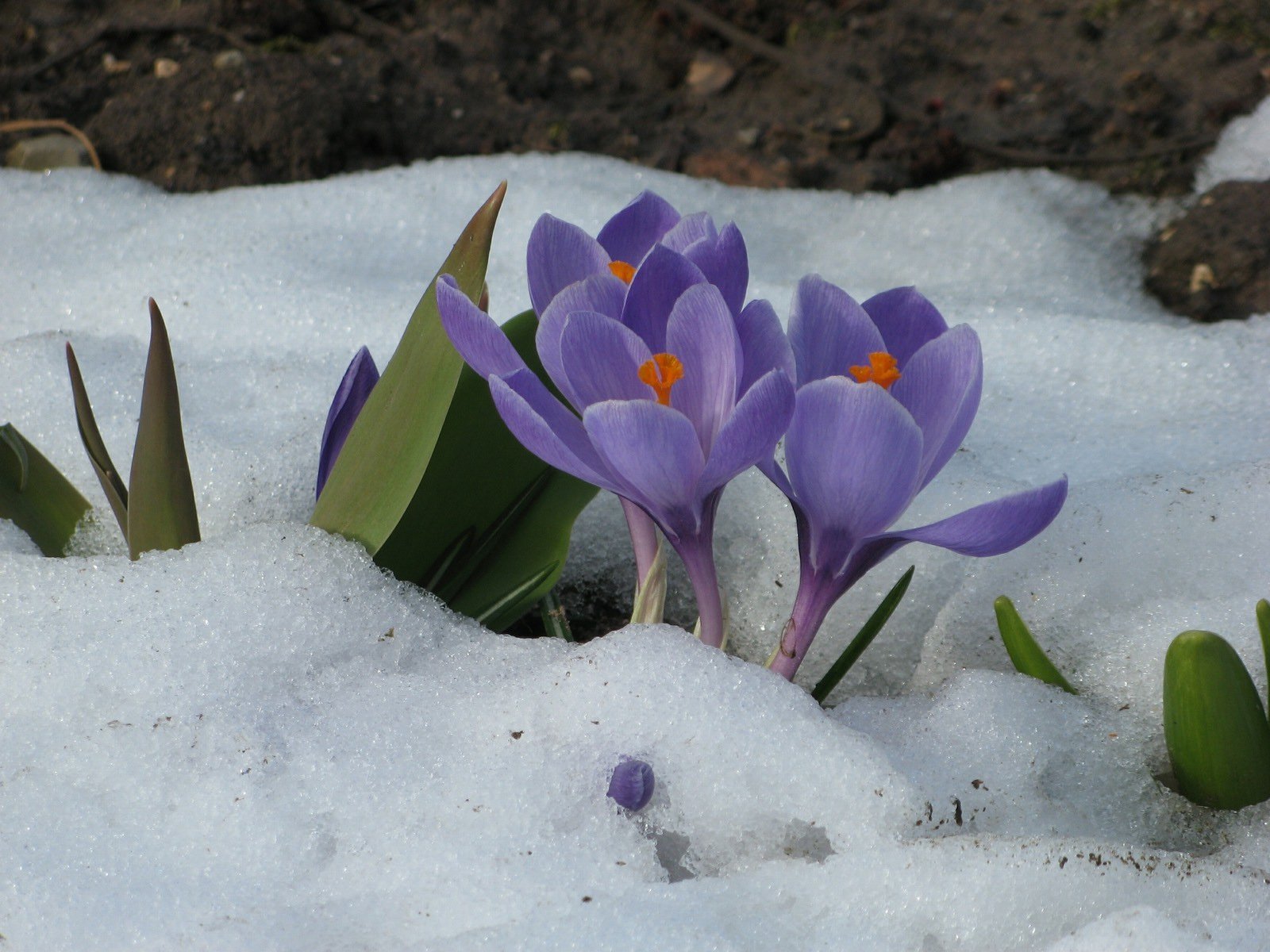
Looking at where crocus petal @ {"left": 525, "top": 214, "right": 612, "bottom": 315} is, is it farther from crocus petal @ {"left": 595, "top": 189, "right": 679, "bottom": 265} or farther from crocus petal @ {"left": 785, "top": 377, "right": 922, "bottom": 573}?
crocus petal @ {"left": 785, "top": 377, "right": 922, "bottom": 573}

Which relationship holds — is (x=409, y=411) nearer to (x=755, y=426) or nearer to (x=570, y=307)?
(x=570, y=307)

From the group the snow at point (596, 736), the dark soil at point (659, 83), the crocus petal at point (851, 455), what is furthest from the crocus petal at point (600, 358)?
the dark soil at point (659, 83)

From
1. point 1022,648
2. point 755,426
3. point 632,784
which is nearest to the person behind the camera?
point 755,426

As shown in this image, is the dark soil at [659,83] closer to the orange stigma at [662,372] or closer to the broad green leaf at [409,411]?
the broad green leaf at [409,411]

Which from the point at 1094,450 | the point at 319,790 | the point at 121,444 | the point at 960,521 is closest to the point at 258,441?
the point at 121,444

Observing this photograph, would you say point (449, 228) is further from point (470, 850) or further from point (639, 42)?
point (470, 850)

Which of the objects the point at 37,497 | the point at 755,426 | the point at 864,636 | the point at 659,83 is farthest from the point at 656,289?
the point at 659,83

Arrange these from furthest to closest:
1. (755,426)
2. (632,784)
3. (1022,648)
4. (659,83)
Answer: (659,83), (1022,648), (632,784), (755,426)
